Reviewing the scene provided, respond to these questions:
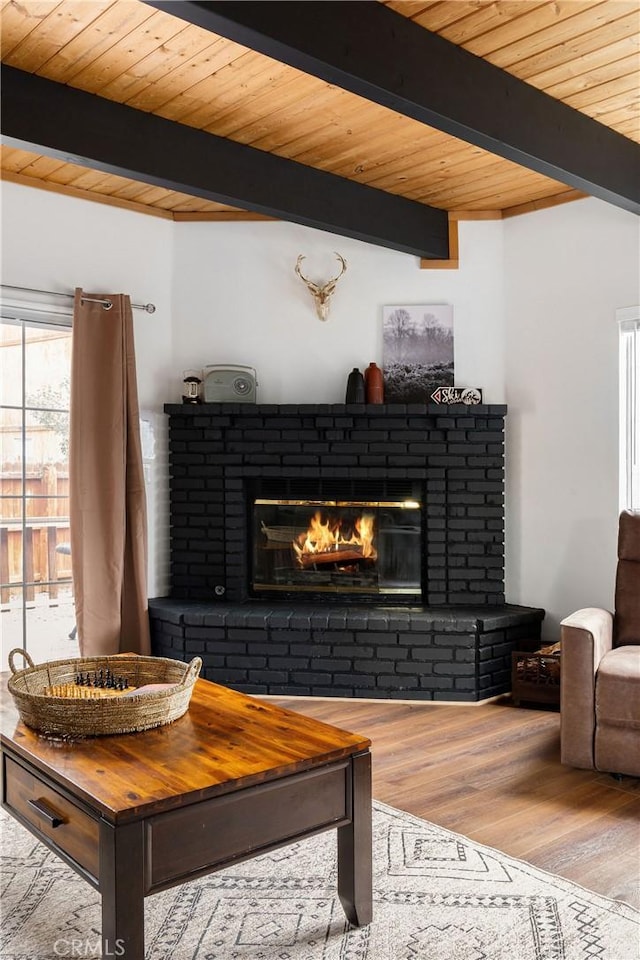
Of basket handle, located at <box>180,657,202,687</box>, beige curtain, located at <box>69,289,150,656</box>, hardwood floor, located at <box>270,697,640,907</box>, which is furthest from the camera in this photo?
beige curtain, located at <box>69,289,150,656</box>

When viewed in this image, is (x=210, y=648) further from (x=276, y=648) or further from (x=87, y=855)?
Answer: (x=87, y=855)

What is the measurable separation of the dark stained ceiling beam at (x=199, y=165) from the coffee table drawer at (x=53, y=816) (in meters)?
2.22

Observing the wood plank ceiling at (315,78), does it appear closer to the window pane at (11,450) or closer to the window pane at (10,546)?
the window pane at (11,450)

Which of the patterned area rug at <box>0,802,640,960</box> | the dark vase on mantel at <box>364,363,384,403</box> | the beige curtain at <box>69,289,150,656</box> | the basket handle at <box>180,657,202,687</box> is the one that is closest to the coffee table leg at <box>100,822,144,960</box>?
the patterned area rug at <box>0,802,640,960</box>

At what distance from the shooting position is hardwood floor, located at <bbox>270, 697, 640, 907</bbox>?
8.11 feet

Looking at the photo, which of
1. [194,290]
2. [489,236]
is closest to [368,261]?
[489,236]

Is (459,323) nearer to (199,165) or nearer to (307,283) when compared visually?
Answer: (307,283)

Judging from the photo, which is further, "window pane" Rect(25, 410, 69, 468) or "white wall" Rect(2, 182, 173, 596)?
"window pane" Rect(25, 410, 69, 468)

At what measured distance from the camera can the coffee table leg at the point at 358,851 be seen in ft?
6.74

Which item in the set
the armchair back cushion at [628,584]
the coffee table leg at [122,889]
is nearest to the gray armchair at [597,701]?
the armchair back cushion at [628,584]

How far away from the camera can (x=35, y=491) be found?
14.1 feet

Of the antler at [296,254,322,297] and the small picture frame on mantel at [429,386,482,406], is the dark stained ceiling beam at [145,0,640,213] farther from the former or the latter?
the antler at [296,254,322,297]

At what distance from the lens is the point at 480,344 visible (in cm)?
462

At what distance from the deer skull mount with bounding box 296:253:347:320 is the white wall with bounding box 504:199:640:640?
954mm
